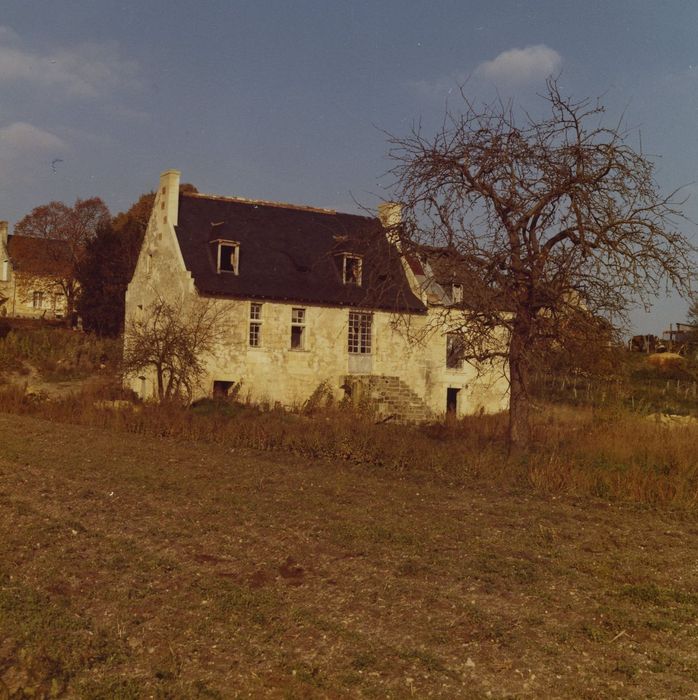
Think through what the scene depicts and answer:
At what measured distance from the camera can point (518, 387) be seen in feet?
52.9

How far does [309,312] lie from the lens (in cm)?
3300

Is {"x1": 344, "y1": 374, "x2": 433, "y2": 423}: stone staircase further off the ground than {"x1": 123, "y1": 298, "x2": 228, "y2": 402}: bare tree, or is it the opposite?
{"x1": 123, "y1": 298, "x2": 228, "y2": 402}: bare tree

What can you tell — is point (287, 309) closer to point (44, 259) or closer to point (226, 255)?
point (226, 255)

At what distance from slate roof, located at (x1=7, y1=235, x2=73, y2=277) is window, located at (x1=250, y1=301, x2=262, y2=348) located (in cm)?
2429

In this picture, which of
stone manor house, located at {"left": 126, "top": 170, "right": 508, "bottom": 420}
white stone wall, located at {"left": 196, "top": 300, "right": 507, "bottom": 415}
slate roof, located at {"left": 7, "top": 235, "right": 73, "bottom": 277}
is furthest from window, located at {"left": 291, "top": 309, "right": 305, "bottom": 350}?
slate roof, located at {"left": 7, "top": 235, "right": 73, "bottom": 277}

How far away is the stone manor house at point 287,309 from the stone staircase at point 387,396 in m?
0.05

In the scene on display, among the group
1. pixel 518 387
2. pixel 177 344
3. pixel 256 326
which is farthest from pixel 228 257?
pixel 518 387

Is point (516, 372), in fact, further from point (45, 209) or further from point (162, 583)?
point (45, 209)

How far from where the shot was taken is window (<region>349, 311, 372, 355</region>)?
111 feet

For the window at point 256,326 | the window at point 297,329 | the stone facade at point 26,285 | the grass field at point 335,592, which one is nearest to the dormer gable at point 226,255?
the window at point 256,326

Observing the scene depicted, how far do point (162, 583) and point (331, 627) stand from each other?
192 cm

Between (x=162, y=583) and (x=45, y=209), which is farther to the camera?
(x=45, y=209)

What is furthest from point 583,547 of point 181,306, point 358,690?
point 181,306

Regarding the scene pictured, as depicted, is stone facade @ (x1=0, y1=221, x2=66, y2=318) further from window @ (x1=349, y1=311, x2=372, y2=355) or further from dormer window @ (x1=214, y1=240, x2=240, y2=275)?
window @ (x1=349, y1=311, x2=372, y2=355)
